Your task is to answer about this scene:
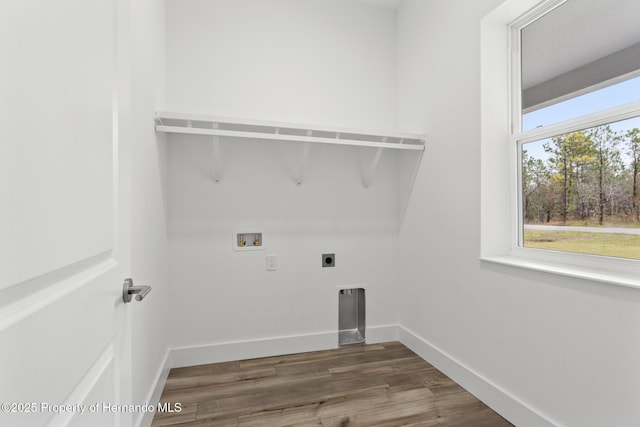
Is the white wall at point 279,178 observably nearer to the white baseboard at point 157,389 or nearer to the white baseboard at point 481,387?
the white baseboard at point 157,389

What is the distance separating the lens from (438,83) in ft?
7.18

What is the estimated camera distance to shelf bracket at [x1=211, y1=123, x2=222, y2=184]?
2025mm

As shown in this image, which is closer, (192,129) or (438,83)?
(192,129)

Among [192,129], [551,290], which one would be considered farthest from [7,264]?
[551,290]

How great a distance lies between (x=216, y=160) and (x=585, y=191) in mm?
2044

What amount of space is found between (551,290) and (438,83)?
1458 mm

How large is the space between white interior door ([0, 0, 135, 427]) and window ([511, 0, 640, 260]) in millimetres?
1845

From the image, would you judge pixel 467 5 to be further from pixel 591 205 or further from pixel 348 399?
pixel 348 399

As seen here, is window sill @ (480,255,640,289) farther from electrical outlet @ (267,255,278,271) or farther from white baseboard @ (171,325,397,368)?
electrical outlet @ (267,255,278,271)

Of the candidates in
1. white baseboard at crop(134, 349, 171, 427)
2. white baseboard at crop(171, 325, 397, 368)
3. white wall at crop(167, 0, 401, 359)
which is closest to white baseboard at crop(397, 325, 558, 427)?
white baseboard at crop(171, 325, 397, 368)

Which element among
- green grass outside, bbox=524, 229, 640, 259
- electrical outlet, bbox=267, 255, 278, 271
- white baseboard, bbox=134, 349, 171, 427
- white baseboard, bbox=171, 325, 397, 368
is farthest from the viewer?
electrical outlet, bbox=267, 255, 278, 271

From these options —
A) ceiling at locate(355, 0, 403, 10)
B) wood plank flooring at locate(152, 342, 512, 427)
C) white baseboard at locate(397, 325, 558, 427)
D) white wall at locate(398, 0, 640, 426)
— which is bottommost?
wood plank flooring at locate(152, 342, 512, 427)

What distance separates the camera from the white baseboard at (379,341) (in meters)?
1.62

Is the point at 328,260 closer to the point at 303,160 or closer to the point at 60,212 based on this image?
the point at 303,160
